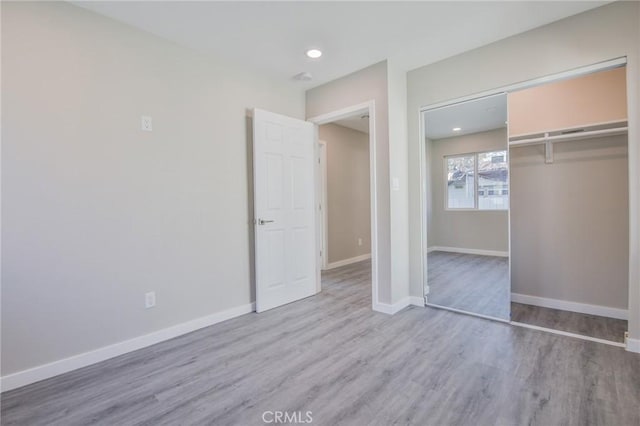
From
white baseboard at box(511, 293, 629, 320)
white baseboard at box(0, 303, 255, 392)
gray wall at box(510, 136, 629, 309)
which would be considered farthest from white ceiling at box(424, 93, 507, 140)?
white baseboard at box(0, 303, 255, 392)

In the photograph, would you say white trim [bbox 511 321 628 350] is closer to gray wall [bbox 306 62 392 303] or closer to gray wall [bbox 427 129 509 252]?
gray wall [bbox 427 129 509 252]

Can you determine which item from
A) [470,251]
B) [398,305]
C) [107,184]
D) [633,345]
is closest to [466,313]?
[398,305]

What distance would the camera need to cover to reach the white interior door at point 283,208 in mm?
3136

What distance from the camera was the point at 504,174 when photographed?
2.93 m

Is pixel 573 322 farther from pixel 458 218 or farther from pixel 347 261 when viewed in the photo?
pixel 347 261

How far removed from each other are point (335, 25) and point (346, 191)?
3542mm

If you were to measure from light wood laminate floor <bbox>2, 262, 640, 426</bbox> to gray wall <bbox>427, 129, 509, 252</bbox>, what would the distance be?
3.67 ft

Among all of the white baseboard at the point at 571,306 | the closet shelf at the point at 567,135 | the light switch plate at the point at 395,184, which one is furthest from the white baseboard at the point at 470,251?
the closet shelf at the point at 567,135

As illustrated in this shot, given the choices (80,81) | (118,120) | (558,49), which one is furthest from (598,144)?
(80,81)

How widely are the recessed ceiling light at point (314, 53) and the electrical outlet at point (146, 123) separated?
5.17ft

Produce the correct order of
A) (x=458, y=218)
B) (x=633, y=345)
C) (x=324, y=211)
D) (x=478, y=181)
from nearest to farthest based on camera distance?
(x=633, y=345), (x=478, y=181), (x=458, y=218), (x=324, y=211)

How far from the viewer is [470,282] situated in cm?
368

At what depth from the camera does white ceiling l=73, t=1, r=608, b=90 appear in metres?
2.19

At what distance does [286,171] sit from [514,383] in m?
2.73
